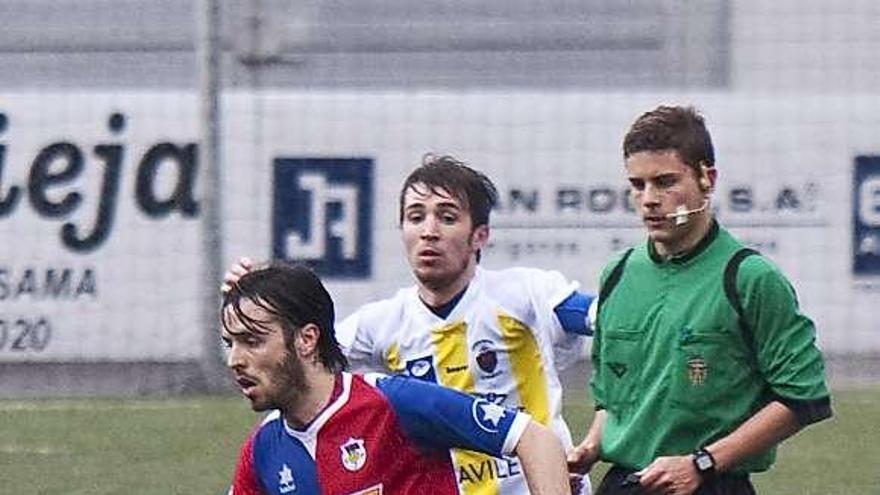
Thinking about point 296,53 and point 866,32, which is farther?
point 296,53

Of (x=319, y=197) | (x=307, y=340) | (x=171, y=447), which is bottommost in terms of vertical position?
(x=171, y=447)

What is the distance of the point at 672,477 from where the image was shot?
16.1 ft

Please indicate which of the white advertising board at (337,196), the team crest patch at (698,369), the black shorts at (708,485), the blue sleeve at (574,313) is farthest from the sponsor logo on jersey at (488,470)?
the white advertising board at (337,196)

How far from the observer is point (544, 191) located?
13.7 metres

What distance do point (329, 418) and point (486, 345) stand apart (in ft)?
5.53

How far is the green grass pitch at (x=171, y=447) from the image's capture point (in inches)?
391

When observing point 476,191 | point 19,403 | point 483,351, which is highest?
point 476,191

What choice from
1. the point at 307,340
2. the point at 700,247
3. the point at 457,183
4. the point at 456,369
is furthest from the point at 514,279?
the point at 307,340

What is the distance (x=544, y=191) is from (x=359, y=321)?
7.48m

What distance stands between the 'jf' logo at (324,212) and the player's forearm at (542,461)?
9.08 meters

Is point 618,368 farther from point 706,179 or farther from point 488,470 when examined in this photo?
point 488,470

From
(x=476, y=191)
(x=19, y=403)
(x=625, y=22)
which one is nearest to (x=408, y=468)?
(x=476, y=191)

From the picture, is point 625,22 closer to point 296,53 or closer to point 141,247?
point 296,53

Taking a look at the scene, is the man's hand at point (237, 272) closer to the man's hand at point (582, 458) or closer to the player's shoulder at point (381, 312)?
the man's hand at point (582, 458)
